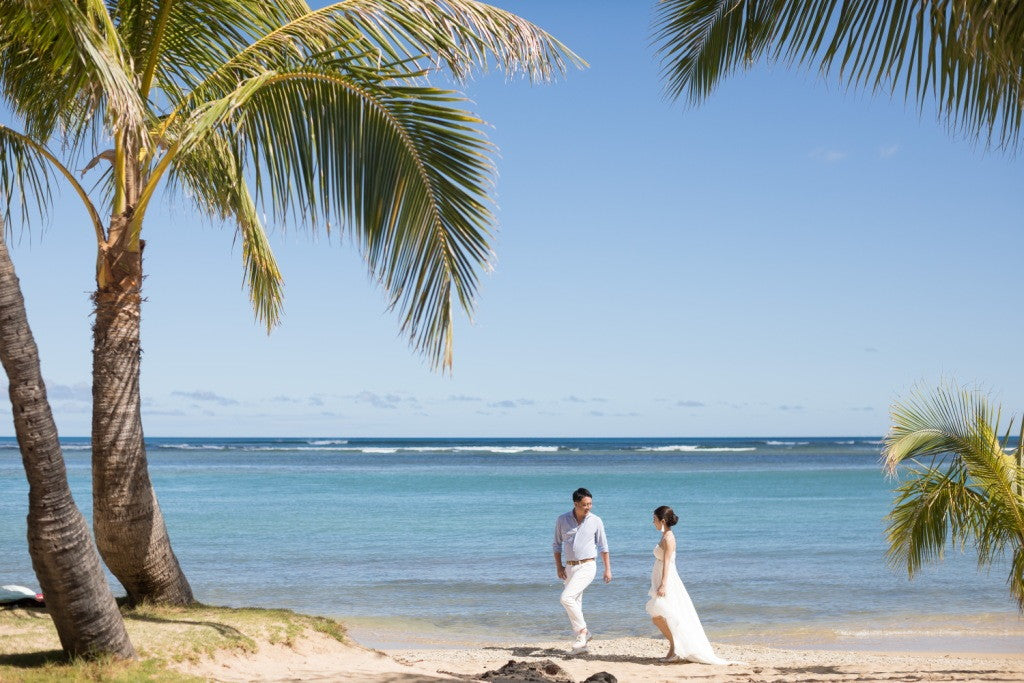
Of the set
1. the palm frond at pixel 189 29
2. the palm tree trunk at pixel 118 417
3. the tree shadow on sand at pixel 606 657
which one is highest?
the palm frond at pixel 189 29

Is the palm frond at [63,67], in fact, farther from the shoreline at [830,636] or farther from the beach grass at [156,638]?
the shoreline at [830,636]

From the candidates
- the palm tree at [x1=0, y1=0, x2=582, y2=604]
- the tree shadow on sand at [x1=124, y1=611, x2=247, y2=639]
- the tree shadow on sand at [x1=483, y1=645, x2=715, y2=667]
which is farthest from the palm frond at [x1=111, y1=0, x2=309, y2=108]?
the tree shadow on sand at [x1=483, y1=645, x2=715, y2=667]

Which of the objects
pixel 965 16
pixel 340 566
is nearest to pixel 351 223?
pixel 965 16

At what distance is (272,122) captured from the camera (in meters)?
7.11

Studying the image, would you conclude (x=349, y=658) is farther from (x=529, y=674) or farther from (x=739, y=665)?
(x=739, y=665)

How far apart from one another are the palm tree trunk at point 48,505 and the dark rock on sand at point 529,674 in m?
3.16

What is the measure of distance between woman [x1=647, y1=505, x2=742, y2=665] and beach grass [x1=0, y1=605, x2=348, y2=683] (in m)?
3.09

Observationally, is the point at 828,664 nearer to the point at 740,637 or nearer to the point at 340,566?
the point at 740,637

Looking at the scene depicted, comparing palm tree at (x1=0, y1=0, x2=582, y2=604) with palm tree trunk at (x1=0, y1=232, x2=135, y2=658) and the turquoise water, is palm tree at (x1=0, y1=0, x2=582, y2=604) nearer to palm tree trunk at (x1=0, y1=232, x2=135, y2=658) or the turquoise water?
palm tree trunk at (x1=0, y1=232, x2=135, y2=658)

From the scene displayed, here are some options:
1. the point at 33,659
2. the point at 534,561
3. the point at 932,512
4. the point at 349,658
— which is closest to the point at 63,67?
the point at 33,659

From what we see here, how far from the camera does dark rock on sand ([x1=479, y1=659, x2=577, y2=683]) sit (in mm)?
7535

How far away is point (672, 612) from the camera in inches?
360

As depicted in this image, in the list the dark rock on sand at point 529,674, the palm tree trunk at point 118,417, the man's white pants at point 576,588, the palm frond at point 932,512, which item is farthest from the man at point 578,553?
the palm tree trunk at point 118,417

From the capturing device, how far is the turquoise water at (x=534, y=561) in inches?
468
